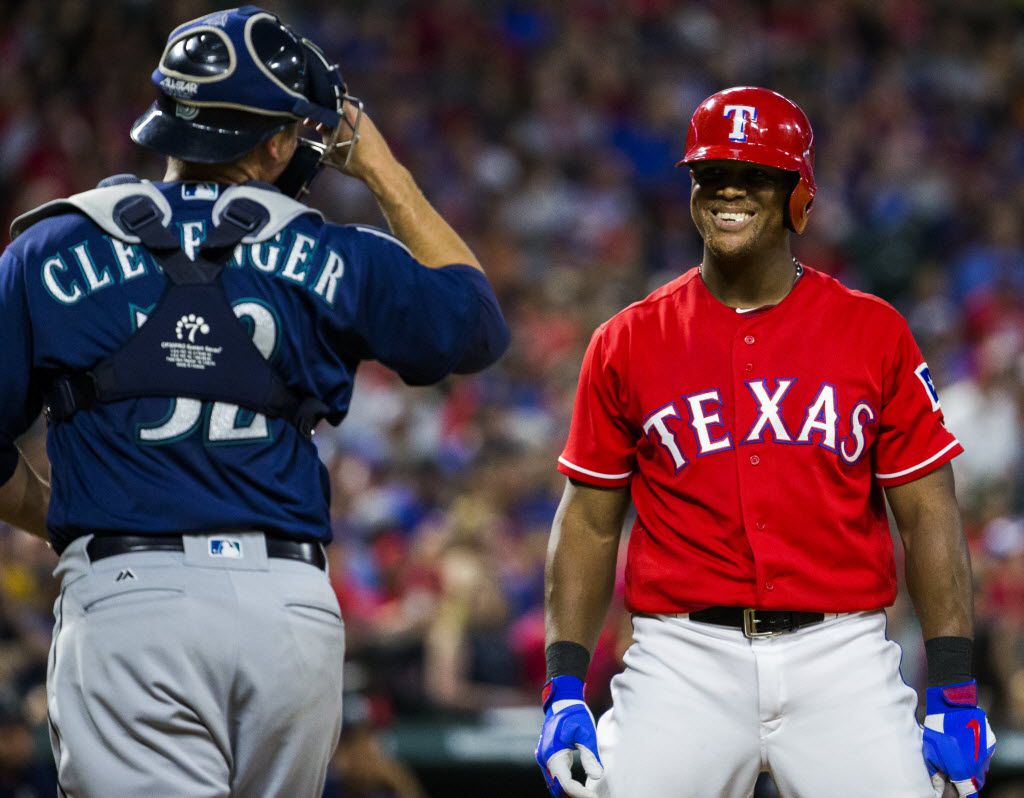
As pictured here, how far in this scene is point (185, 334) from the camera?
2898mm

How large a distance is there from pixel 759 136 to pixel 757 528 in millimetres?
863

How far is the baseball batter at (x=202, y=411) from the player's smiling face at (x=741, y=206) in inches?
27.2

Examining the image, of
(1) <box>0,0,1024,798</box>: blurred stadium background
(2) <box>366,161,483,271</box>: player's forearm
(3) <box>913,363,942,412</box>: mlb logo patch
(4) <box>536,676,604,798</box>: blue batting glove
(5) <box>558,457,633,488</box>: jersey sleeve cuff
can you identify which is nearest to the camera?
(2) <box>366,161,483,271</box>: player's forearm

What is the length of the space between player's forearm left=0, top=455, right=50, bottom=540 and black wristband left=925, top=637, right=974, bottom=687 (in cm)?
190

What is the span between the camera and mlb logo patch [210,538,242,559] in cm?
287

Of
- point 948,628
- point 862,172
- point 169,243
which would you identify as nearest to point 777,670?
point 948,628

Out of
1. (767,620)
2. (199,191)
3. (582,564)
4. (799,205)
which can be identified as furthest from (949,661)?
(199,191)

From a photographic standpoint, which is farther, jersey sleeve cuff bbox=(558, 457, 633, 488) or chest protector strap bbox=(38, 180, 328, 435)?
jersey sleeve cuff bbox=(558, 457, 633, 488)

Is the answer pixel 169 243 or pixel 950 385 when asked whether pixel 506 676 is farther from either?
pixel 169 243

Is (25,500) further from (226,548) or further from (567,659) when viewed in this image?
(567,659)

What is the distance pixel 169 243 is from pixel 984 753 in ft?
6.37

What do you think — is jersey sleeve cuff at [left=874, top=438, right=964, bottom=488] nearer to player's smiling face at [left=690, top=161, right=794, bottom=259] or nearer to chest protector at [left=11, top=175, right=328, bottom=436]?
player's smiling face at [left=690, top=161, right=794, bottom=259]

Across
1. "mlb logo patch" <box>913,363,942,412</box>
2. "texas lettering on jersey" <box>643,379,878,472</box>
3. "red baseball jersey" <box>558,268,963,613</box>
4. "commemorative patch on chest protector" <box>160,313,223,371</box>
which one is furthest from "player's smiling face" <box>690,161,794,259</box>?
"commemorative patch on chest protector" <box>160,313,223,371</box>

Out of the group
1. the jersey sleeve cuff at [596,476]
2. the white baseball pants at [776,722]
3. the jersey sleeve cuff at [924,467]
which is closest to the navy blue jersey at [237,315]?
the jersey sleeve cuff at [596,476]
